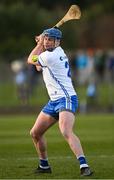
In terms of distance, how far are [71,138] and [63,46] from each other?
4917 cm

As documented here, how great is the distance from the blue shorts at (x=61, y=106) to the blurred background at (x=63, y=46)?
2502cm

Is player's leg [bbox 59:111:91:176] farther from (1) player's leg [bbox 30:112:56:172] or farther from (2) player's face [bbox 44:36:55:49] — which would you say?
(2) player's face [bbox 44:36:55:49]

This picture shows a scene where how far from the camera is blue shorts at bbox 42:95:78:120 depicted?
46.5ft

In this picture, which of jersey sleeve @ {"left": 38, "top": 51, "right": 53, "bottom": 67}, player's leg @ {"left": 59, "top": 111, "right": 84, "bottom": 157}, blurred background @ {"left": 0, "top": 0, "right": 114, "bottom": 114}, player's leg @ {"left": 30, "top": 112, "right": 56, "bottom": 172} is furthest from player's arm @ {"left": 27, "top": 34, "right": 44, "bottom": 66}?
blurred background @ {"left": 0, "top": 0, "right": 114, "bottom": 114}

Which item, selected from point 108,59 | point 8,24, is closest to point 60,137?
point 108,59

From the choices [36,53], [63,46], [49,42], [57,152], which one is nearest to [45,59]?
[49,42]

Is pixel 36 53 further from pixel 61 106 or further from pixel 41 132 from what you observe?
pixel 41 132

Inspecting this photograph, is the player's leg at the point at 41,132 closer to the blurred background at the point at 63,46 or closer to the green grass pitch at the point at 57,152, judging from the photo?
the green grass pitch at the point at 57,152

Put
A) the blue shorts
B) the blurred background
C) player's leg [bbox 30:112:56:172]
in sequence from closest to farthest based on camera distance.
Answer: the blue shorts → player's leg [bbox 30:112:56:172] → the blurred background

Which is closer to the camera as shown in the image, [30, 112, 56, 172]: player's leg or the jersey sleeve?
the jersey sleeve

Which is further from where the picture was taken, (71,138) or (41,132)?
(41,132)

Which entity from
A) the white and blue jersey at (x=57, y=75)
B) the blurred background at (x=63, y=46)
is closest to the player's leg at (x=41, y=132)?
the white and blue jersey at (x=57, y=75)

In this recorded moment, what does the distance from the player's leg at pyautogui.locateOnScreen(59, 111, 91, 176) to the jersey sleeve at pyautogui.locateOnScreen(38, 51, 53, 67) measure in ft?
2.75

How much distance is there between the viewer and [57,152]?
60.6 feet
